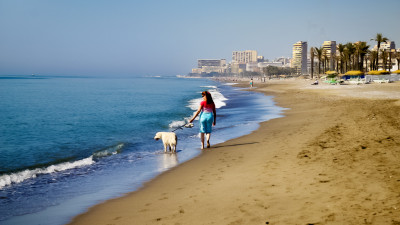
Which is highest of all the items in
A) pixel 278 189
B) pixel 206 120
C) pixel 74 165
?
pixel 206 120

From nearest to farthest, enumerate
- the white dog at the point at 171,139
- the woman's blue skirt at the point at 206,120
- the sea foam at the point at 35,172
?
the sea foam at the point at 35,172 → the woman's blue skirt at the point at 206,120 → the white dog at the point at 171,139

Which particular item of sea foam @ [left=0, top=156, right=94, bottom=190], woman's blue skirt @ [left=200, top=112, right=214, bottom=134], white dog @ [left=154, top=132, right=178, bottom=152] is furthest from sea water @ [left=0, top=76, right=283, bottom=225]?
woman's blue skirt @ [left=200, top=112, right=214, bottom=134]

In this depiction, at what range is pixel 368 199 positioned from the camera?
4.42 m

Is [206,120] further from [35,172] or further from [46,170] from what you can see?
[35,172]

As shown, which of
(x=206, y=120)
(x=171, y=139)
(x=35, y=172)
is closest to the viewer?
(x=35, y=172)

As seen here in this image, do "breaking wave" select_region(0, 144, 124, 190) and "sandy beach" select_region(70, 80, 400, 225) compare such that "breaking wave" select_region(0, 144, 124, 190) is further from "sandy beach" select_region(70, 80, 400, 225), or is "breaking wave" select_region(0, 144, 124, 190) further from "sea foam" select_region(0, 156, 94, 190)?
"sandy beach" select_region(70, 80, 400, 225)

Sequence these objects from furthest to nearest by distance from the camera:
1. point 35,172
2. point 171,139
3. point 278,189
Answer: point 171,139 → point 35,172 → point 278,189

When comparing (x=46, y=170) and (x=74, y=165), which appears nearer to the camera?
(x=46, y=170)

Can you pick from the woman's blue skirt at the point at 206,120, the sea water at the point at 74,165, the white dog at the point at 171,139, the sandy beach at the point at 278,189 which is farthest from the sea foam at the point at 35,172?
the woman's blue skirt at the point at 206,120

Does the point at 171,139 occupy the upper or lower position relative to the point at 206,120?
lower

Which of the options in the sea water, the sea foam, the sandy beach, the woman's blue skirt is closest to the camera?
the sandy beach

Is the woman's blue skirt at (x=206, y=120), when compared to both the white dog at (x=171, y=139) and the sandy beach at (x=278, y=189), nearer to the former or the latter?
the white dog at (x=171, y=139)

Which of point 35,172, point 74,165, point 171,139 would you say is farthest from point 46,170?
point 171,139

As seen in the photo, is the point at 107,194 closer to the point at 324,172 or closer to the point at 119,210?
the point at 119,210
